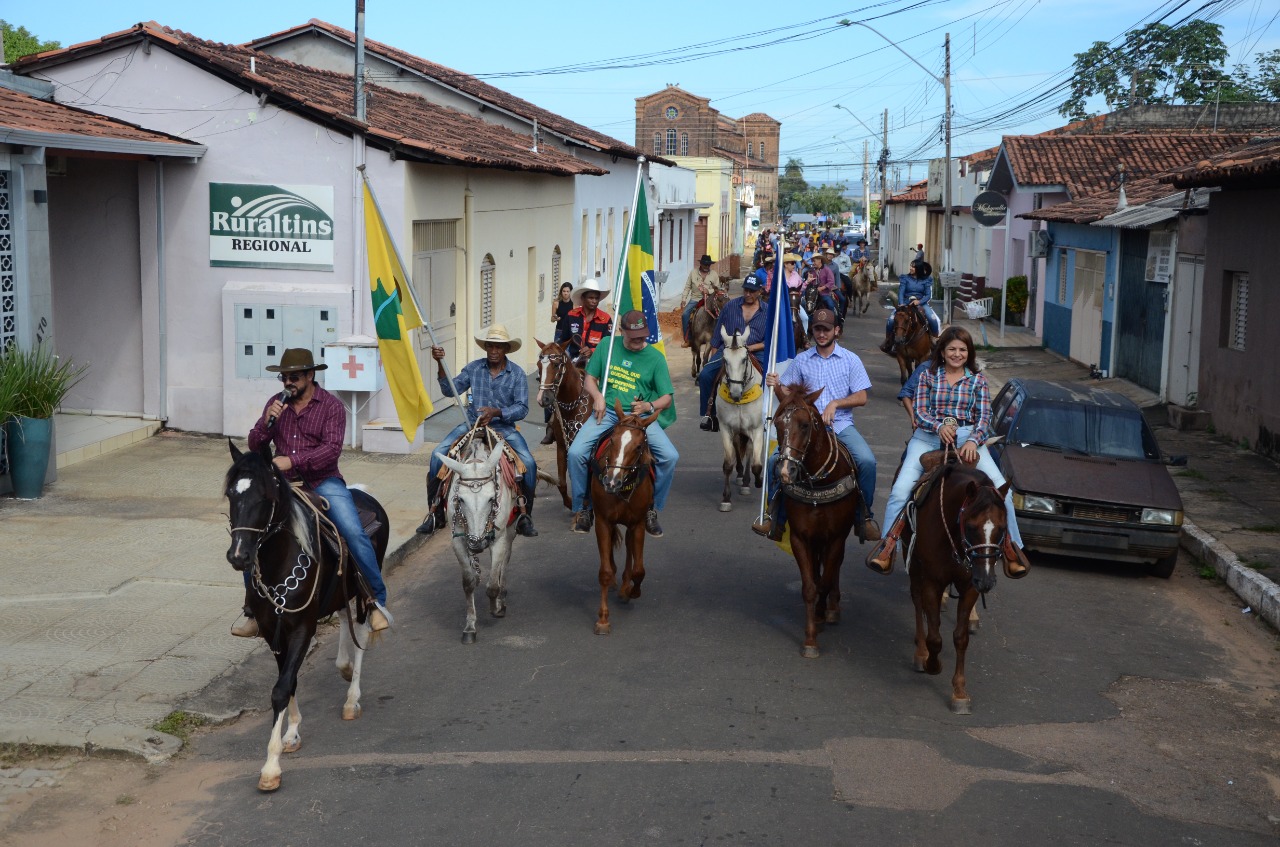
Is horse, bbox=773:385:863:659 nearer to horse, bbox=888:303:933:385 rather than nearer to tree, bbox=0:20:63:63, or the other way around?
horse, bbox=888:303:933:385

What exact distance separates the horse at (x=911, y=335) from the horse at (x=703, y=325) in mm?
3416

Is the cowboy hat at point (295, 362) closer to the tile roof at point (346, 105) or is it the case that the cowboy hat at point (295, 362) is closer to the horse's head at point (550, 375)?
the horse's head at point (550, 375)

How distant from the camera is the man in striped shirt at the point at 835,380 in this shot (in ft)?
30.7

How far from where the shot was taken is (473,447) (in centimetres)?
916

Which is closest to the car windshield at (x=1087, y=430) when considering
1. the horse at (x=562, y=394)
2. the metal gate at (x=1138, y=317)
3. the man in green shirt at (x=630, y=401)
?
the man in green shirt at (x=630, y=401)

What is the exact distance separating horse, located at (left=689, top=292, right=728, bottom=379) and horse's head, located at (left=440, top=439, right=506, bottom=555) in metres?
13.9

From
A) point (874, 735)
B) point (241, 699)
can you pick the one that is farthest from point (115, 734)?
point (874, 735)

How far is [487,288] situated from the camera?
21469mm

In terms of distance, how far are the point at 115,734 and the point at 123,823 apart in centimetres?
99

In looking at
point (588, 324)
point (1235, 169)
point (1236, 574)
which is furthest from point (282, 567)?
point (1235, 169)

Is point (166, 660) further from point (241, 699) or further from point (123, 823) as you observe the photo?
point (123, 823)

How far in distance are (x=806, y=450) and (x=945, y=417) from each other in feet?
3.47

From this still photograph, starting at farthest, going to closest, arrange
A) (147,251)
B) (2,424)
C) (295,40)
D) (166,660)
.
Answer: (295,40) < (147,251) < (2,424) < (166,660)

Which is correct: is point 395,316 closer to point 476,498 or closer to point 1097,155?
point 476,498
